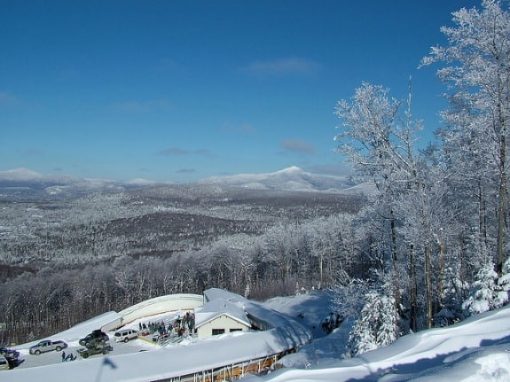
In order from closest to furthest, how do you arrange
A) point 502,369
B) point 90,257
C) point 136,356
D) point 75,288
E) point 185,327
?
point 502,369, point 136,356, point 185,327, point 75,288, point 90,257

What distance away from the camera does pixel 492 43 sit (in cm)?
877

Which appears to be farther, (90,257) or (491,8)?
(90,257)

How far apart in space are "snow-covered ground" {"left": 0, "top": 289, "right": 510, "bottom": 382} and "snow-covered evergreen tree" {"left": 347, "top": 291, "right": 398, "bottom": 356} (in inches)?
50.6

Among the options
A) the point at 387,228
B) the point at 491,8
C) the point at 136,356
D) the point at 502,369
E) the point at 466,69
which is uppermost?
the point at 491,8

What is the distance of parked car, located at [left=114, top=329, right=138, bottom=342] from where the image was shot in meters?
27.2

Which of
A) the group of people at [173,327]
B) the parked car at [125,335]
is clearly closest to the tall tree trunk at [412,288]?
the group of people at [173,327]

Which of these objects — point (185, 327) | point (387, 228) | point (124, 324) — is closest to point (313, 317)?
point (185, 327)

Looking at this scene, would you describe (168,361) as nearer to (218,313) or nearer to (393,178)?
(218,313)

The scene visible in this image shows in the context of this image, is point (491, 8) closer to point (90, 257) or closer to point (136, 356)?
point (136, 356)

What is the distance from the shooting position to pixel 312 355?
16.1 metres

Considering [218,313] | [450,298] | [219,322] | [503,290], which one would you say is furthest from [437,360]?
[219,322]

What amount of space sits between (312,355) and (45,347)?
1711 centimetres

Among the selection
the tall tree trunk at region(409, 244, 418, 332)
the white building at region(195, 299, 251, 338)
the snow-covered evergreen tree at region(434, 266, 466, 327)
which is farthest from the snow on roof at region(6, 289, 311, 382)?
the snow-covered evergreen tree at region(434, 266, 466, 327)

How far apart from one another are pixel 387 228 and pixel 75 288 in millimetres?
52109
